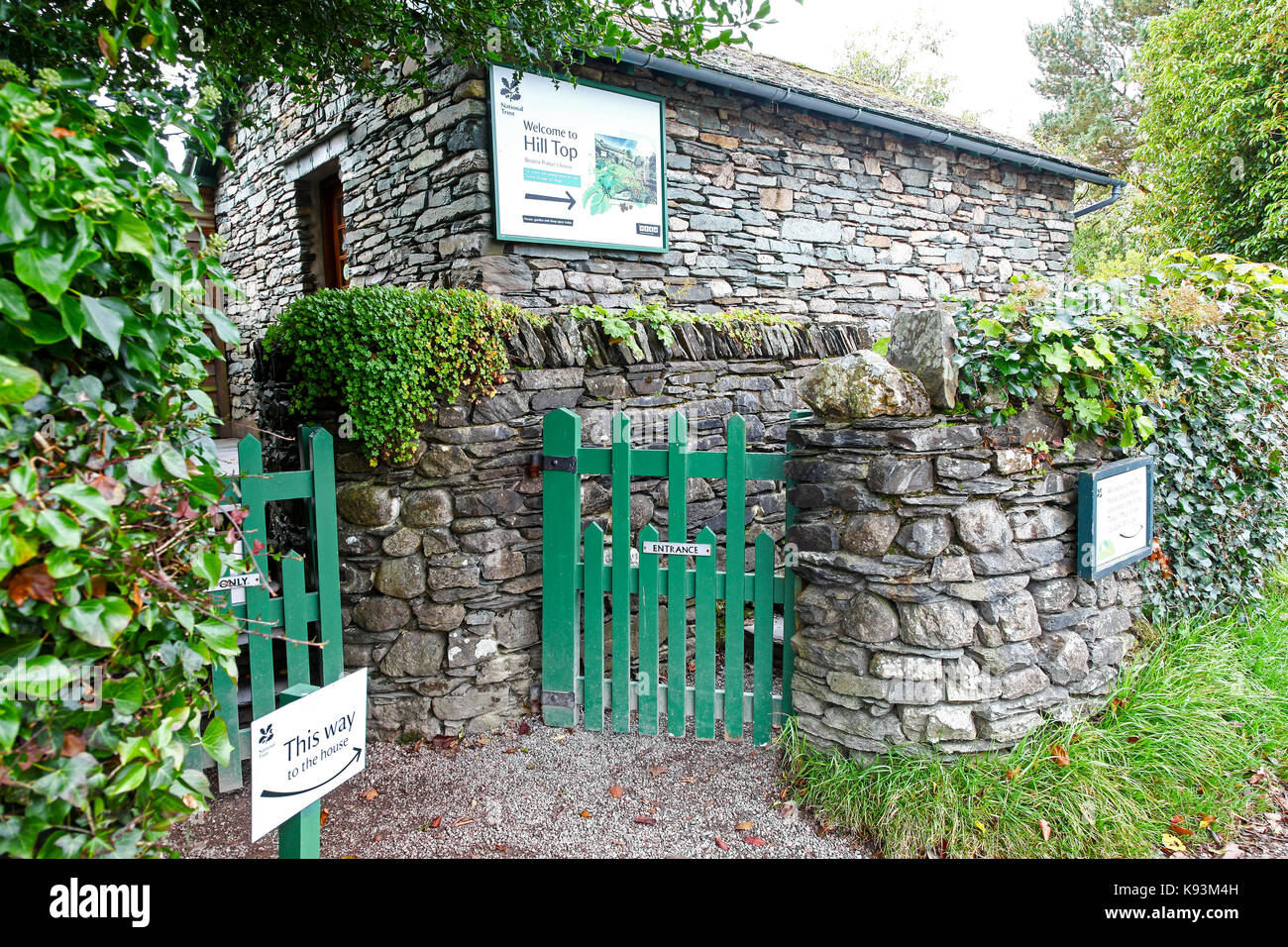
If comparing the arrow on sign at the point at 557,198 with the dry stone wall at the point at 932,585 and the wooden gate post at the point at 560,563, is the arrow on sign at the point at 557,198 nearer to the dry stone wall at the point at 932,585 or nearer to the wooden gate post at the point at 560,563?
the wooden gate post at the point at 560,563

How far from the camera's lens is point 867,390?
287 cm

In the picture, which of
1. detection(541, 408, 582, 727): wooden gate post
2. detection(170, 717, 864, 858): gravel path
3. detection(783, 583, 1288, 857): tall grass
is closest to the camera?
detection(783, 583, 1288, 857): tall grass

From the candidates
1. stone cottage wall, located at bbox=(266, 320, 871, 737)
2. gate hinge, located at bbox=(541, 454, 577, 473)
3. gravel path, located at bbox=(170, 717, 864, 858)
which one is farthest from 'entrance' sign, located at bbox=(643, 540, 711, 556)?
gravel path, located at bbox=(170, 717, 864, 858)

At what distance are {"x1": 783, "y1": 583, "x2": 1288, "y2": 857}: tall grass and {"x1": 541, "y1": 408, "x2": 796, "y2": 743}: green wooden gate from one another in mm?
378

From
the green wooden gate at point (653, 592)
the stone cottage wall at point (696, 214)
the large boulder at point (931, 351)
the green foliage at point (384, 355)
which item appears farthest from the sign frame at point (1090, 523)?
the stone cottage wall at point (696, 214)

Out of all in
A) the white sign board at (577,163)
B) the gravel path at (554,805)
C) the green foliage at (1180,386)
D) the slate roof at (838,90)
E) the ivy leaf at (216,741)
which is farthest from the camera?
the slate roof at (838,90)

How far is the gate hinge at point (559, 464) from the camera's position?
3475 millimetres

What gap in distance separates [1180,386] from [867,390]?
1897mm

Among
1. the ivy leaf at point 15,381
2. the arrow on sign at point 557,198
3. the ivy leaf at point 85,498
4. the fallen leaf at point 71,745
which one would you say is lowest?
the fallen leaf at point 71,745

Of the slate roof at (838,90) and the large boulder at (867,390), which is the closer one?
the large boulder at (867,390)

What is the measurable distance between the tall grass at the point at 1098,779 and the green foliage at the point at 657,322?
2135 millimetres

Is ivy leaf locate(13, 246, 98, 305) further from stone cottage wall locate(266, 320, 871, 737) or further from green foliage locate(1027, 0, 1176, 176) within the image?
green foliage locate(1027, 0, 1176, 176)

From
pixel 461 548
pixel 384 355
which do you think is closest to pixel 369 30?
pixel 384 355

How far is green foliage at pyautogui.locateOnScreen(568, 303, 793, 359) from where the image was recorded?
4.02 m
